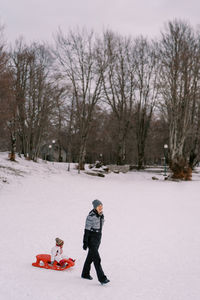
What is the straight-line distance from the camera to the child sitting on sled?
613 centimetres

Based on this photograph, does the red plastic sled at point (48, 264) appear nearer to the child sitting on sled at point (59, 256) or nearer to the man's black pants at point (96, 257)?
the child sitting on sled at point (59, 256)

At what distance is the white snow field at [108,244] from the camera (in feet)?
17.1

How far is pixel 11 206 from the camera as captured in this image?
1267cm

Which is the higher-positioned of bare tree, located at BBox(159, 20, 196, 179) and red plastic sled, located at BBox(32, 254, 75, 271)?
bare tree, located at BBox(159, 20, 196, 179)

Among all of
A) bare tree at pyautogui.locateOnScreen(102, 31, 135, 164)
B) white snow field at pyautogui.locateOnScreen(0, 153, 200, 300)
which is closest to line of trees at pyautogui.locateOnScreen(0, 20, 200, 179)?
bare tree at pyautogui.locateOnScreen(102, 31, 135, 164)

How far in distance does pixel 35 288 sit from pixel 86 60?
26366mm

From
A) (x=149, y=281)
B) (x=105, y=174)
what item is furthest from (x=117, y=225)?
(x=105, y=174)

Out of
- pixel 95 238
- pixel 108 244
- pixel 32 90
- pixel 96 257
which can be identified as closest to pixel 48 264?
pixel 96 257

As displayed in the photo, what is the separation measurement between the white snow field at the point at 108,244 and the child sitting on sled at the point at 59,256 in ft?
0.67

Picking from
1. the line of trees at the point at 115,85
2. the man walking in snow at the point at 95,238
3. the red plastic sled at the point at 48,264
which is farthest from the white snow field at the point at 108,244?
the line of trees at the point at 115,85

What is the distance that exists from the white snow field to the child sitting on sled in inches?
8.1

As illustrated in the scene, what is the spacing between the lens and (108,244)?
27.7 ft

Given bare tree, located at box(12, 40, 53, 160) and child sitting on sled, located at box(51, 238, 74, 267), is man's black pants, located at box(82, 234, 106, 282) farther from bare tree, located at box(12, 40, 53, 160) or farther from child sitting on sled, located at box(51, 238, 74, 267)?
bare tree, located at box(12, 40, 53, 160)

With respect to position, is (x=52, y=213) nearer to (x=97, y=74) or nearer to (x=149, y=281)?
(x=149, y=281)
